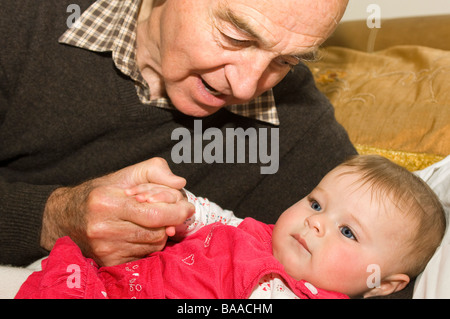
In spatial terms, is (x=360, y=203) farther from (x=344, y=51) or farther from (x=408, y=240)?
(x=344, y=51)

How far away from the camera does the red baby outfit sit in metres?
1.10

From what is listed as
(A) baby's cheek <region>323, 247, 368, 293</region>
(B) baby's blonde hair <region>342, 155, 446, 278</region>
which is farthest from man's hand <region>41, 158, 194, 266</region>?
(B) baby's blonde hair <region>342, 155, 446, 278</region>

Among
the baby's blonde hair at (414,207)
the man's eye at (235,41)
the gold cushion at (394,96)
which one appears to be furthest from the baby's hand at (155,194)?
the gold cushion at (394,96)

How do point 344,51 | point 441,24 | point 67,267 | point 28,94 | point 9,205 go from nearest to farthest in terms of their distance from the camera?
point 67,267 < point 9,205 < point 28,94 < point 441,24 < point 344,51

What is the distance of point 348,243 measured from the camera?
1.24 metres

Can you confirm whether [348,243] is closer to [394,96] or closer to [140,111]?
[140,111]

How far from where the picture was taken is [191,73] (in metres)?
1.40

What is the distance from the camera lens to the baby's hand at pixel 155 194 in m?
1.13

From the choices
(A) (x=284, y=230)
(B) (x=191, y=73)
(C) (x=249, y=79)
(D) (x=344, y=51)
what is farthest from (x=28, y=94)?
(D) (x=344, y=51)

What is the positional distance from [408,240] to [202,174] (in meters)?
0.79

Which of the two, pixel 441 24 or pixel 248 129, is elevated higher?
pixel 441 24

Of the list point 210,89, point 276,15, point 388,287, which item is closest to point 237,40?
point 276,15

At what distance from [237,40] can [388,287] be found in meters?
0.88

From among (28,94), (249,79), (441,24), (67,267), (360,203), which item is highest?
(441,24)
